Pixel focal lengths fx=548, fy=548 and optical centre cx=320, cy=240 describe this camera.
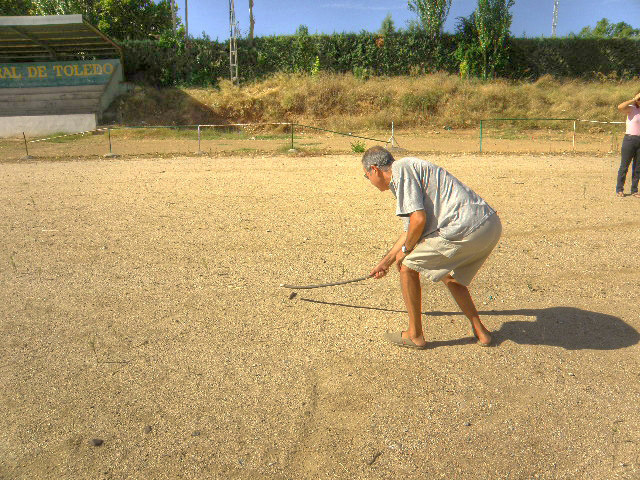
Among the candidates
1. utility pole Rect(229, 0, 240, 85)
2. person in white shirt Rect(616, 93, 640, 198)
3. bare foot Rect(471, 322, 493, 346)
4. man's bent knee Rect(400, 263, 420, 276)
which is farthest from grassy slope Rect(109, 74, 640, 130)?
man's bent knee Rect(400, 263, 420, 276)

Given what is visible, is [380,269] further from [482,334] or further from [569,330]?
[569,330]

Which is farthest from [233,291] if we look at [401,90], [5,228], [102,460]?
[401,90]

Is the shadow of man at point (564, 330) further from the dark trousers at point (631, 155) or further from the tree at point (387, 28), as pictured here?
the tree at point (387, 28)

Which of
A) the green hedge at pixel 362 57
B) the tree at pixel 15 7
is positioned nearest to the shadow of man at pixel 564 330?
the green hedge at pixel 362 57

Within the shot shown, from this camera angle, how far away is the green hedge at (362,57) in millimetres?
30688

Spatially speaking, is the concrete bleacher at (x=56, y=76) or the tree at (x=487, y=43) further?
the tree at (x=487, y=43)

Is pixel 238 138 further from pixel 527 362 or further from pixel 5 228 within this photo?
pixel 527 362

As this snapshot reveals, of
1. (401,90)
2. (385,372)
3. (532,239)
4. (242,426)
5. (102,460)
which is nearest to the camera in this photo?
(102,460)

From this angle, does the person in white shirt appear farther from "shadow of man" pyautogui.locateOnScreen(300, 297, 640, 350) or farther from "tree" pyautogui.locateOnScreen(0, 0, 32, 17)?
"tree" pyautogui.locateOnScreen(0, 0, 32, 17)

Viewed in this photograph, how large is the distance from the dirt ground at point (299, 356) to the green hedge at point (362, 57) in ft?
81.3

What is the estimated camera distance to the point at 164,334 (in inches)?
175

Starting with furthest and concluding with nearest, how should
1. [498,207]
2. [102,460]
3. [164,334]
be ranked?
[498,207] < [164,334] < [102,460]

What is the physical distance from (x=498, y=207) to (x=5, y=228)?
7332 mm

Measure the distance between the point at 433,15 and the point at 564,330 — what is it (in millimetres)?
30850
